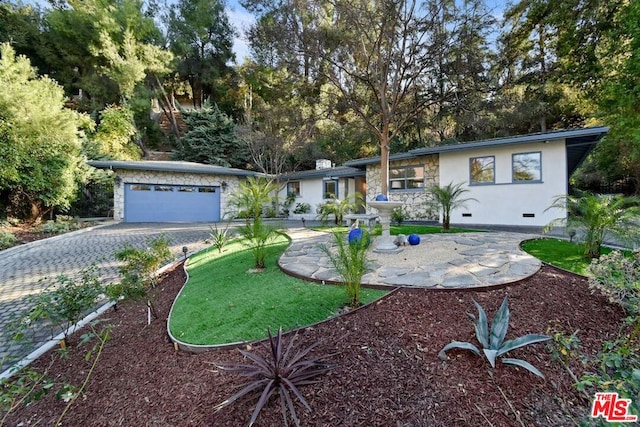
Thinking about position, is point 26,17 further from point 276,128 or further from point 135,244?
point 135,244

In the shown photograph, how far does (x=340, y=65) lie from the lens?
35.3ft

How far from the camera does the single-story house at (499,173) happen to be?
943 cm

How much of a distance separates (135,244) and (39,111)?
646 centimetres

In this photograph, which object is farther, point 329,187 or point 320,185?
point 320,185

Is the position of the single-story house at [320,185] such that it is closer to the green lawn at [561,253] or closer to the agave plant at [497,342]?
the green lawn at [561,253]

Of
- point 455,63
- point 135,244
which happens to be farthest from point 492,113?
point 135,244

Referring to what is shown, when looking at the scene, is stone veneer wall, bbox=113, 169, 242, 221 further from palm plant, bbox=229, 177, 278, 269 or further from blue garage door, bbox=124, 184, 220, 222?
palm plant, bbox=229, 177, 278, 269

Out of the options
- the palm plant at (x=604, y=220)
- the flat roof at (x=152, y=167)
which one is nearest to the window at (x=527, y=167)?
the palm plant at (x=604, y=220)

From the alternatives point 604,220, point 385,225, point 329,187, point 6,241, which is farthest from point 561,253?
point 6,241

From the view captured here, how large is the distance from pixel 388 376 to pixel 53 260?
8.50m

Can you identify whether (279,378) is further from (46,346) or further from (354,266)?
(46,346)

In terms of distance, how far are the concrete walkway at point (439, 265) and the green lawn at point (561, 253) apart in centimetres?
27

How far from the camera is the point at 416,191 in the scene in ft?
42.2

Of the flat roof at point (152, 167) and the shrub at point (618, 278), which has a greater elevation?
the flat roof at point (152, 167)
